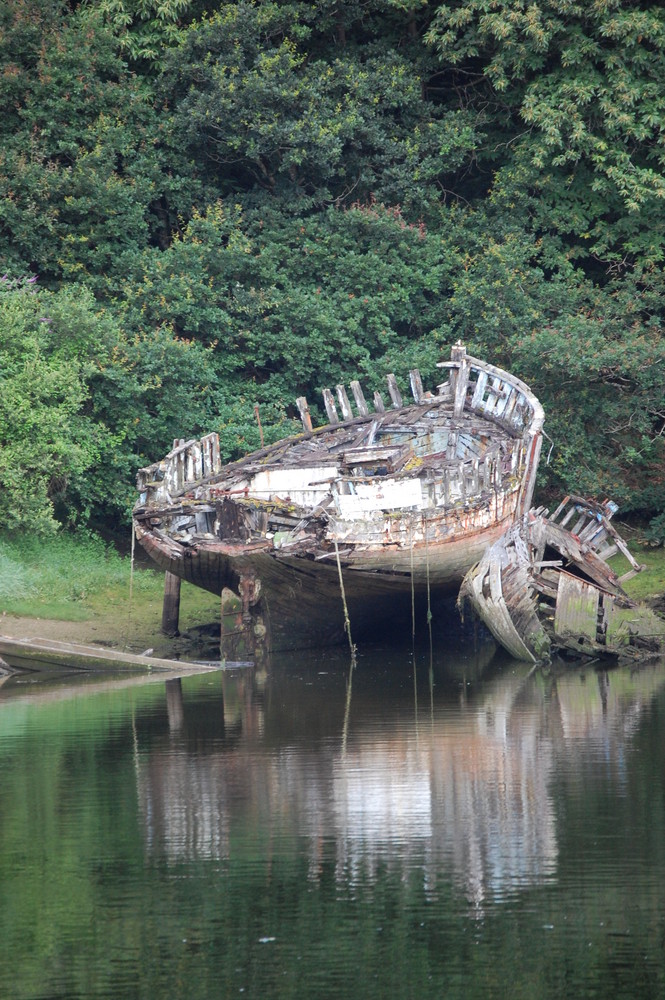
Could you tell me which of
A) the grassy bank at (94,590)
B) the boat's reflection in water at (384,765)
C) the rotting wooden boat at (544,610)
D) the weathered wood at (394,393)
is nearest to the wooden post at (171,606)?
the grassy bank at (94,590)

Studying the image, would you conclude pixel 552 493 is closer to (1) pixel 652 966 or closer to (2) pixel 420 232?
(2) pixel 420 232

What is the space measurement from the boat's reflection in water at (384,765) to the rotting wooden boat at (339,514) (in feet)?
5.16

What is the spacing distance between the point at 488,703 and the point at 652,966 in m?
9.07

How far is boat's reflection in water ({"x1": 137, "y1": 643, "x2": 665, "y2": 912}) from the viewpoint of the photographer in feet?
34.9

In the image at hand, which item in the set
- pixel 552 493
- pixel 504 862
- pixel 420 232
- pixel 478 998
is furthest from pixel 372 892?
pixel 420 232

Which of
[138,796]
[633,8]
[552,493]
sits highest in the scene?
[633,8]

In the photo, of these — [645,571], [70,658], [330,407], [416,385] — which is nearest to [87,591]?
[70,658]

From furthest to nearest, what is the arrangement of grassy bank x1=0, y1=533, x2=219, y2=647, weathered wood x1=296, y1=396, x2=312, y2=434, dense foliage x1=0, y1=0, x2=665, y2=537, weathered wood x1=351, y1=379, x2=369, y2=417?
dense foliage x1=0, y1=0, x2=665, y2=537, weathered wood x1=351, y1=379, x2=369, y2=417, weathered wood x1=296, y1=396, x2=312, y2=434, grassy bank x1=0, y1=533, x2=219, y2=647

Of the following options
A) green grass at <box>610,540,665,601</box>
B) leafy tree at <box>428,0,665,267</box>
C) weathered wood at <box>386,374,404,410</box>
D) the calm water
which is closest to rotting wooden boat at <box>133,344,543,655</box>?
weathered wood at <box>386,374,404,410</box>

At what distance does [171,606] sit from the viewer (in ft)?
76.6

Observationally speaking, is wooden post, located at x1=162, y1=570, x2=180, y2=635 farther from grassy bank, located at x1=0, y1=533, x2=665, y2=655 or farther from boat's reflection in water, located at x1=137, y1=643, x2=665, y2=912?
boat's reflection in water, located at x1=137, y1=643, x2=665, y2=912

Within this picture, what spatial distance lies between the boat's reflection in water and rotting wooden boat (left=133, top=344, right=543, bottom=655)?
157 cm

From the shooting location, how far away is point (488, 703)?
17.3 meters

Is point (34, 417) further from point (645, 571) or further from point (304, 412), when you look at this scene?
point (645, 571)
